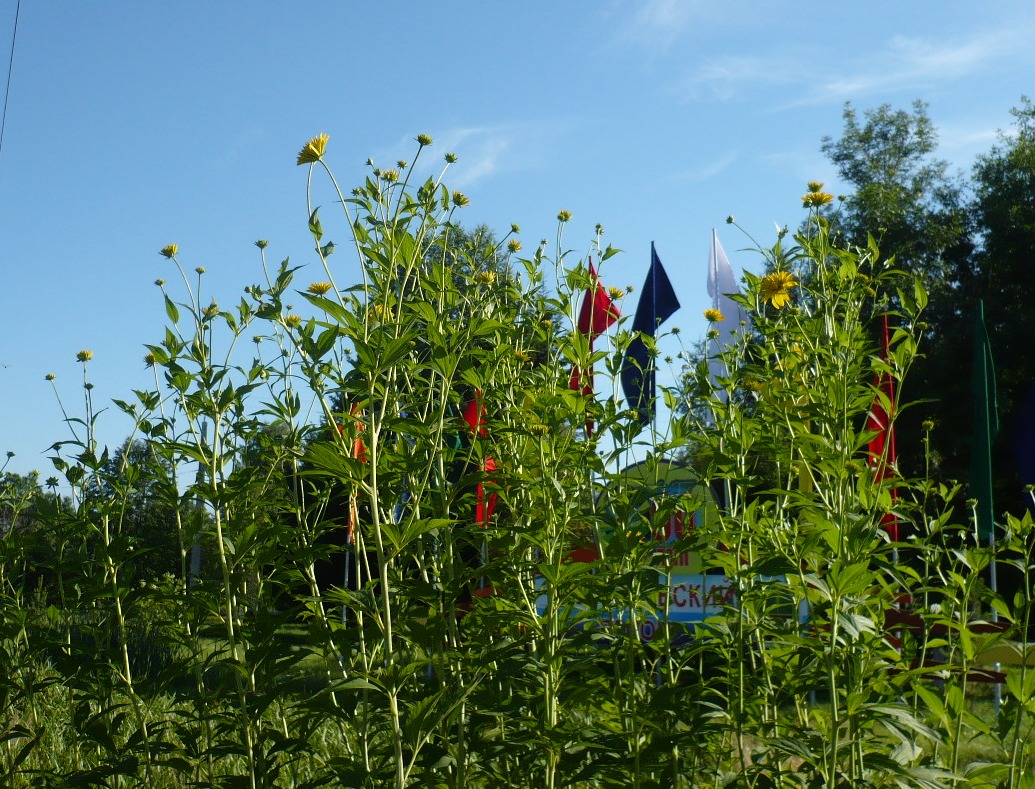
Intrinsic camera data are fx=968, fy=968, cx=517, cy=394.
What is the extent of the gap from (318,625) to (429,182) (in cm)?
125

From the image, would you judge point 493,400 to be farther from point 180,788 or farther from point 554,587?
point 180,788

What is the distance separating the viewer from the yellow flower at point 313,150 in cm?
233

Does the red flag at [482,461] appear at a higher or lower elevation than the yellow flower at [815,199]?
lower

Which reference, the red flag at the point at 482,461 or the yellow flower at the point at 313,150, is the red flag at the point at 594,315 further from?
the yellow flower at the point at 313,150

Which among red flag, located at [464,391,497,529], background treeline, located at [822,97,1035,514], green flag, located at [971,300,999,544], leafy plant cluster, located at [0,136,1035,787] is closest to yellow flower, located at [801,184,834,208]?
leafy plant cluster, located at [0,136,1035,787]

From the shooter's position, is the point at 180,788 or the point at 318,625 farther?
the point at 180,788

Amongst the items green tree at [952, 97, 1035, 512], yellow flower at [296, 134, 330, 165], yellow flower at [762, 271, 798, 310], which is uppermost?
green tree at [952, 97, 1035, 512]

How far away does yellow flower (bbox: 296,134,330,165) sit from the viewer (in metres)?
2.33

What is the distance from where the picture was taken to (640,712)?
2.46 meters

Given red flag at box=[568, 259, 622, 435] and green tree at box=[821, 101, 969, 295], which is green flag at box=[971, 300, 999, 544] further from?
green tree at box=[821, 101, 969, 295]

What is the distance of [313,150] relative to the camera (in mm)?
2324

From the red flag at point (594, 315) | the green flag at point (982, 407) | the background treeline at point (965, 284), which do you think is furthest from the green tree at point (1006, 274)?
the red flag at point (594, 315)

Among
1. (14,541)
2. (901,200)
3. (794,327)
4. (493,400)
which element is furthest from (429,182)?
(901,200)

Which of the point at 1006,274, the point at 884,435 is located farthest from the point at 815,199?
the point at 1006,274
